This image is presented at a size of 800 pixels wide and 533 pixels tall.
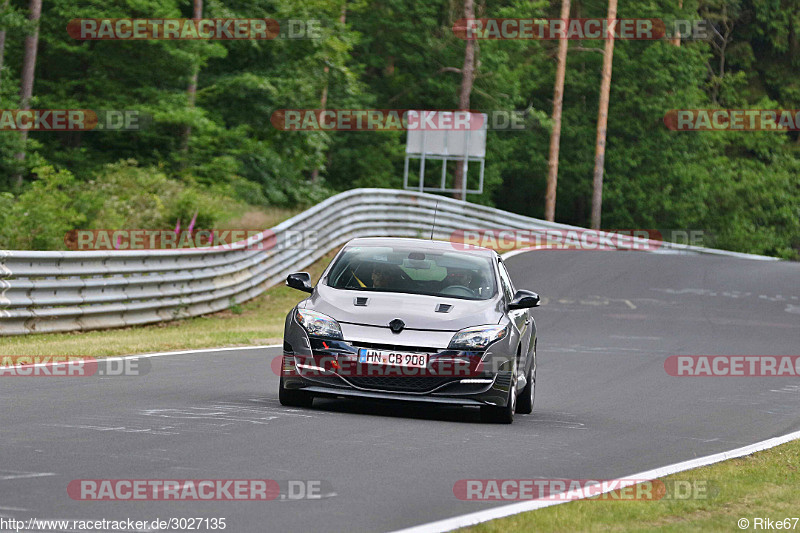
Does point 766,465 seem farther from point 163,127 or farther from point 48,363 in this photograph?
Result: point 163,127

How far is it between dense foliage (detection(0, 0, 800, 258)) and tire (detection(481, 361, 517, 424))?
11400 mm

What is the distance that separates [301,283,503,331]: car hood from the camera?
1089cm

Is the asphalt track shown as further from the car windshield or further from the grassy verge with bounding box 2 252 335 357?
the car windshield

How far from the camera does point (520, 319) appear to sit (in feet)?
39.9

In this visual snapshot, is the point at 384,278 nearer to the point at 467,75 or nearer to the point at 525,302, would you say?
the point at 525,302

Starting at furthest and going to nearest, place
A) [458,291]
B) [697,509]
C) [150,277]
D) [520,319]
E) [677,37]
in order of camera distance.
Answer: [677,37] → [150,277] → [520,319] → [458,291] → [697,509]

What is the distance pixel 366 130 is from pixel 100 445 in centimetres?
4616

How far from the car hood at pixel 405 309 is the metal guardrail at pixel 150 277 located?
21.7 ft

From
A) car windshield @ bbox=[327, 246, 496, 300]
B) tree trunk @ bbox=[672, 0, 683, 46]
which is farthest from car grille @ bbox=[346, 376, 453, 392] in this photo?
tree trunk @ bbox=[672, 0, 683, 46]

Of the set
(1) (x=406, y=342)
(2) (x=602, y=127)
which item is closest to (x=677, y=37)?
(2) (x=602, y=127)

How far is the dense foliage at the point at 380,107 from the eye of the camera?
32.3 m

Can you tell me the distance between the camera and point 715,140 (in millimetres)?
70688

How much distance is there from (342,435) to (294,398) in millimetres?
1710

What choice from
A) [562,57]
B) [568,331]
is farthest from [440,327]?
[562,57]
